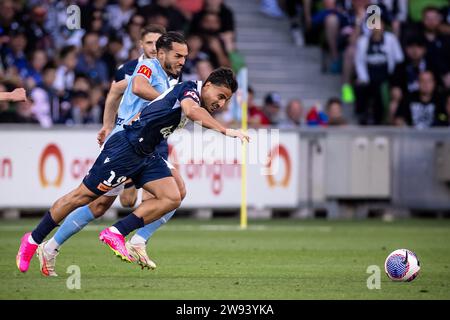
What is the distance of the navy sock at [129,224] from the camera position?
11.0 metres

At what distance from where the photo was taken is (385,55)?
2345 cm

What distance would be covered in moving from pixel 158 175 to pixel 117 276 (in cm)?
105

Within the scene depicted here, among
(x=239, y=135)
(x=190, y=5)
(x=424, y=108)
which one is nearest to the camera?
(x=239, y=135)

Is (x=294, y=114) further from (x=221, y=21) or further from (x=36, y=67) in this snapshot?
(x=36, y=67)

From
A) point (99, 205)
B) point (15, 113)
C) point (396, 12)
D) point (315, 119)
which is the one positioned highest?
point (396, 12)

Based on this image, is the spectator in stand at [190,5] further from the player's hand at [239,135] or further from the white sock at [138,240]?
the player's hand at [239,135]

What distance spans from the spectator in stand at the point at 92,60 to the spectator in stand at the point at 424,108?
19.1ft

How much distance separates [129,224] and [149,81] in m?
1.50

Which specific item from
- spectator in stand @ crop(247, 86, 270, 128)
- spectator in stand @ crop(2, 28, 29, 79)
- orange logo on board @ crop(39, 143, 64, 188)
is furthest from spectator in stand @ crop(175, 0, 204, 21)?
orange logo on board @ crop(39, 143, 64, 188)

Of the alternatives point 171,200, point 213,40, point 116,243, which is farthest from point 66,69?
point 116,243

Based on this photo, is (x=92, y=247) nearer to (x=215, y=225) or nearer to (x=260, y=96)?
(x=215, y=225)

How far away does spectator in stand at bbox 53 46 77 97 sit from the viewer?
21281mm

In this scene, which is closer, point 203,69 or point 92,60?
point 203,69

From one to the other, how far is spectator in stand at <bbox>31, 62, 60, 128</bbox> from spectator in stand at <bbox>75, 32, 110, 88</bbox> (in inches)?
36.9
